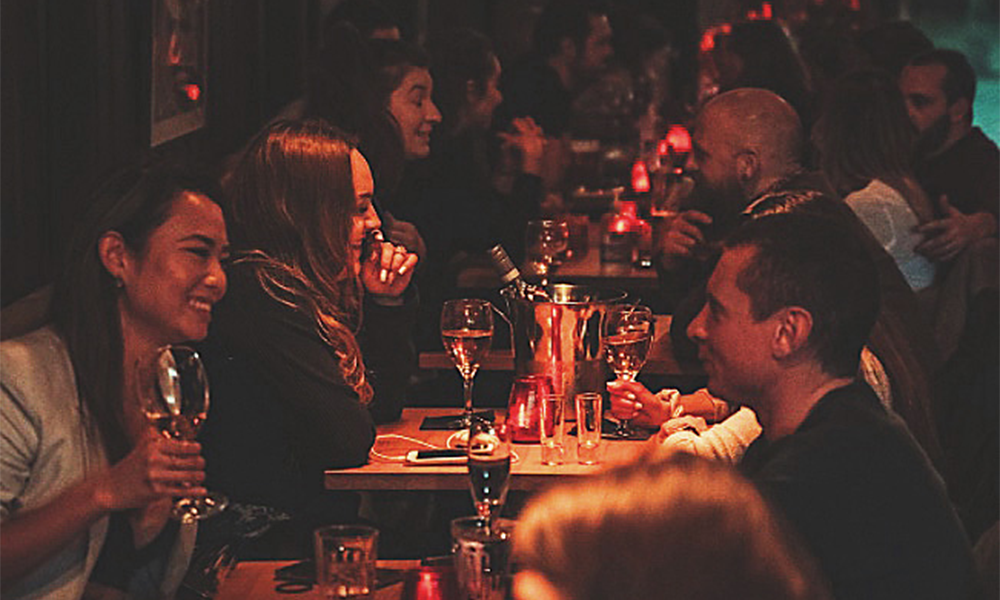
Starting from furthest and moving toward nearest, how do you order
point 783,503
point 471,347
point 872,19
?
1. point 872,19
2. point 471,347
3. point 783,503

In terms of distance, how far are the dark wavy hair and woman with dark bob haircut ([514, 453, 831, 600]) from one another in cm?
145

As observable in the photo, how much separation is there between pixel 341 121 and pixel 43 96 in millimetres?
1459

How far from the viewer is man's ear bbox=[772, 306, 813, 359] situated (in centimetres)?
252

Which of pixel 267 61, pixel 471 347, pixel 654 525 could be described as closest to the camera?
pixel 654 525

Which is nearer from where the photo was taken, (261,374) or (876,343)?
(261,374)

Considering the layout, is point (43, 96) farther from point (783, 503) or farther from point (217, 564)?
point (783, 503)

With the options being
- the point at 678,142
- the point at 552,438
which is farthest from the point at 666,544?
the point at 678,142

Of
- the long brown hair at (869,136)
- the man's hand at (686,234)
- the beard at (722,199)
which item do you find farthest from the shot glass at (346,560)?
the long brown hair at (869,136)

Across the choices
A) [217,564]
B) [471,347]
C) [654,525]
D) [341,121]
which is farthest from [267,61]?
[654,525]

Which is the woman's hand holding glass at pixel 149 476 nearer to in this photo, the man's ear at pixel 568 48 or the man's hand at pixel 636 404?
the man's hand at pixel 636 404

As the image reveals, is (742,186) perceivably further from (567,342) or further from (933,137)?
(933,137)

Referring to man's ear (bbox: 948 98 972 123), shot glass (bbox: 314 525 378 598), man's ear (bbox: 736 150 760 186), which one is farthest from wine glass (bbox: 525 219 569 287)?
shot glass (bbox: 314 525 378 598)

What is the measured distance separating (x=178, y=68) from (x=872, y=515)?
11.8 feet

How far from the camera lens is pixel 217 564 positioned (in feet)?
8.74
